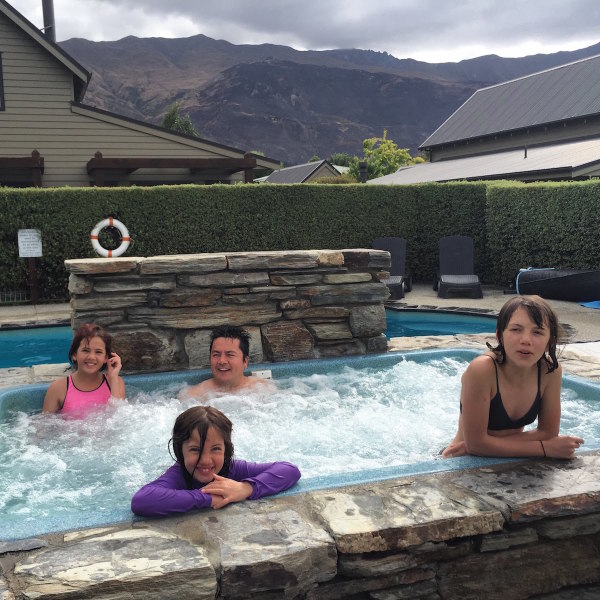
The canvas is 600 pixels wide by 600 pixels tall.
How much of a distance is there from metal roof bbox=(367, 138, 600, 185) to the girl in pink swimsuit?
11.1 meters

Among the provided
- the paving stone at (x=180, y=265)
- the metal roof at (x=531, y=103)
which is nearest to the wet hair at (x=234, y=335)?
the paving stone at (x=180, y=265)

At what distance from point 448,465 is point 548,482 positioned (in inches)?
15.7

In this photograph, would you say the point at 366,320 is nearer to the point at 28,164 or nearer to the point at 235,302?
the point at 235,302

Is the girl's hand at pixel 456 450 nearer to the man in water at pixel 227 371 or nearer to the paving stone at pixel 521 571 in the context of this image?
the paving stone at pixel 521 571

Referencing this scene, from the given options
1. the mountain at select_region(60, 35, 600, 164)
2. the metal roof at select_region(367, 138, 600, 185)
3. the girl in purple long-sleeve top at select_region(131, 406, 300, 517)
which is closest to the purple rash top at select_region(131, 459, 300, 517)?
the girl in purple long-sleeve top at select_region(131, 406, 300, 517)

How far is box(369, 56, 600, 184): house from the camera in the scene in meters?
14.4

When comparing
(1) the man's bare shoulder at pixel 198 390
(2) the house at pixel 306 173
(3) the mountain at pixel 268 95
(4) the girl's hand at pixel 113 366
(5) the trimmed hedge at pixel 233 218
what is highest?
(3) the mountain at pixel 268 95

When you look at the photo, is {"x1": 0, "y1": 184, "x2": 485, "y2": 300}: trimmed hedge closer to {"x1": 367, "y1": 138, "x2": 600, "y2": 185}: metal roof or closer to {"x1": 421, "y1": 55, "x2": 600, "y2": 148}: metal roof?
{"x1": 367, "y1": 138, "x2": 600, "y2": 185}: metal roof

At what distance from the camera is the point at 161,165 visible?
12.9m

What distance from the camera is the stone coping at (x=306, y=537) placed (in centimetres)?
186

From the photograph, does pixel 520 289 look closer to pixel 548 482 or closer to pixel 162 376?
pixel 162 376

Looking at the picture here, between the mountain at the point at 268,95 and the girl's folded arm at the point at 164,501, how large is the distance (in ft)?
271

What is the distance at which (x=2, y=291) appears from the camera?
10125 millimetres

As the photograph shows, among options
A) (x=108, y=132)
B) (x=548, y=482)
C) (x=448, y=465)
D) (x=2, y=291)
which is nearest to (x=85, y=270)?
(x=448, y=465)
